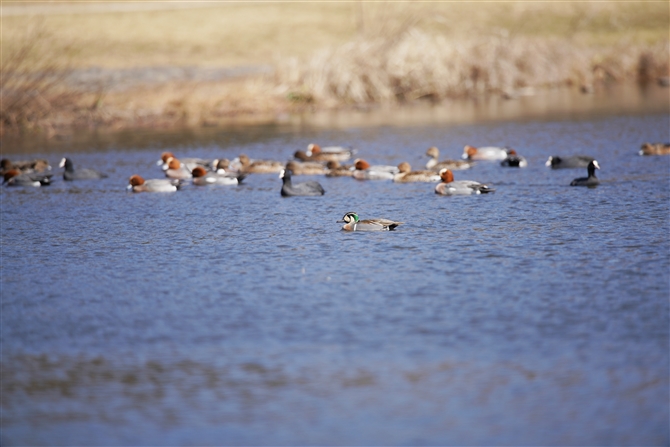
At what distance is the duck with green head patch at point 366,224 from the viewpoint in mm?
14977

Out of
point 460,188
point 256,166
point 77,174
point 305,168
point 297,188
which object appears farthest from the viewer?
point 256,166

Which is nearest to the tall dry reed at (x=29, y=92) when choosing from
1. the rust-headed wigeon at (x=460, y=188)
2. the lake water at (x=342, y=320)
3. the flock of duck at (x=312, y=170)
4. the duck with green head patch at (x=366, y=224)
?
the flock of duck at (x=312, y=170)

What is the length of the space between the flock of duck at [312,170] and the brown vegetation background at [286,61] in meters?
9.51

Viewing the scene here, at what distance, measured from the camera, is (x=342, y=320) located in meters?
10.4

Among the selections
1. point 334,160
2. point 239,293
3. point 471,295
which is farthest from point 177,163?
point 471,295

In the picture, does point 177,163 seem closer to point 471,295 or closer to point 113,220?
point 113,220

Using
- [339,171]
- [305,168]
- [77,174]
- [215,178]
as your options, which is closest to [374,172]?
[339,171]

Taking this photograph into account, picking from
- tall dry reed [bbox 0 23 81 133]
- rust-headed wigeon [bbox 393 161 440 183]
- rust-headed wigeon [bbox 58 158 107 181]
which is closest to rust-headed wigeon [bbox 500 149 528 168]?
rust-headed wigeon [bbox 393 161 440 183]

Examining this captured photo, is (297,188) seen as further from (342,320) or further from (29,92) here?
(29,92)

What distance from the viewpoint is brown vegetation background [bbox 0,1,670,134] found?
35.8 meters

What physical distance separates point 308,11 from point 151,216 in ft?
170

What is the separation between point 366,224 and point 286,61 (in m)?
26.4

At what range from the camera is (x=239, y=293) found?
11680mm

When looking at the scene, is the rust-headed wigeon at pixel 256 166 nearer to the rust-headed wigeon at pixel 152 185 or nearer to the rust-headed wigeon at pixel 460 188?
the rust-headed wigeon at pixel 152 185
